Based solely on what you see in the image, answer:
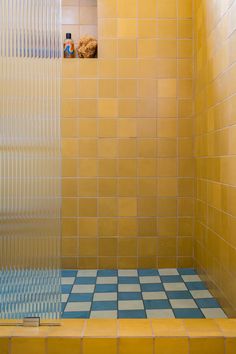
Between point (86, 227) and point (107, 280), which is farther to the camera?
point (86, 227)

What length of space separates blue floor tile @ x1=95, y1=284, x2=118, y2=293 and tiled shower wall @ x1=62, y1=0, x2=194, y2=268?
0.34 metres

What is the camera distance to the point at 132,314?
1707 millimetres

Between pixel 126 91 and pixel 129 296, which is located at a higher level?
pixel 126 91

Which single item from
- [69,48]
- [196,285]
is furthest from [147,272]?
[69,48]

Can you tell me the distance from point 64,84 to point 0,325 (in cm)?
164

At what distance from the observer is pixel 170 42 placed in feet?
8.04

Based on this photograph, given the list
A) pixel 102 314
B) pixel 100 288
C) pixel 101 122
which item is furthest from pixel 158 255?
pixel 101 122

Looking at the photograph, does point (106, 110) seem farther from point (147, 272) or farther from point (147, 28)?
point (147, 272)

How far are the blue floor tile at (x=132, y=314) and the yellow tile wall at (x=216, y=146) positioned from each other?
404mm

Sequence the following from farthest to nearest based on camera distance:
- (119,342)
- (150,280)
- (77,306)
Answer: (150,280) < (77,306) < (119,342)

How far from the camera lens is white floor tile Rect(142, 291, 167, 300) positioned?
1.92 meters

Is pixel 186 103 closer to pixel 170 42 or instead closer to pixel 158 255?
pixel 170 42

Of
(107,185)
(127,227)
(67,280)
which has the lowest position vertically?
(67,280)

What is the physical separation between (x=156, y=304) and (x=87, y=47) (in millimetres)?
1726
